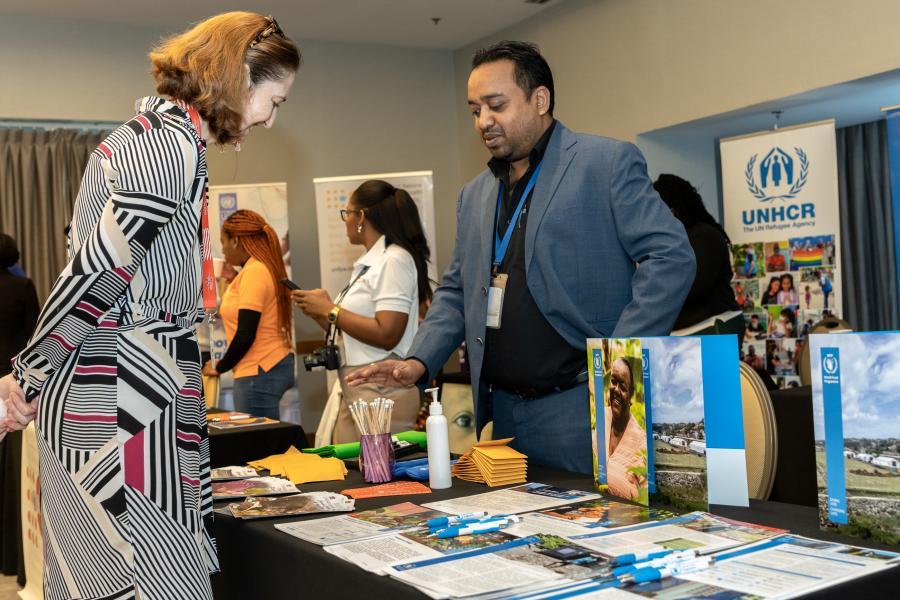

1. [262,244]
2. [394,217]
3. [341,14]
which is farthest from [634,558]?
[341,14]

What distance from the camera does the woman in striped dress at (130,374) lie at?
1.25 metres

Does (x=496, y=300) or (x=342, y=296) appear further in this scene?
(x=342, y=296)

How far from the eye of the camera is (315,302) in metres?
3.47

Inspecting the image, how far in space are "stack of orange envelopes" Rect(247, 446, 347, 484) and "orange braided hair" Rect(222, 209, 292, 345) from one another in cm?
224

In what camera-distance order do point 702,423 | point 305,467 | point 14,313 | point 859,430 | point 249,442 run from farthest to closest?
1. point 14,313
2. point 249,442
3. point 305,467
4. point 702,423
5. point 859,430

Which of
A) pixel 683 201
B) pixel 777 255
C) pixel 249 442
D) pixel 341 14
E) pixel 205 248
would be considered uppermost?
pixel 341 14

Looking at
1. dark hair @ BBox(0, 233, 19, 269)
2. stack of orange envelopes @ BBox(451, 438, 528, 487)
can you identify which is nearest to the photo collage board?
stack of orange envelopes @ BBox(451, 438, 528, 487)

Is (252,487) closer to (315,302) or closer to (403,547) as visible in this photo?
(403,547)

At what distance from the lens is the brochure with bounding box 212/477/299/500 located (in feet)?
5.47

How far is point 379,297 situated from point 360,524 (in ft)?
6.58

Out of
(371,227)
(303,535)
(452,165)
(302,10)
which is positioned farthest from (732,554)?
(452,165)

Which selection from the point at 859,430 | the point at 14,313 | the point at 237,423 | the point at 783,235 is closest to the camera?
the point at 859,430

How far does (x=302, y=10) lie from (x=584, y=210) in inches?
204

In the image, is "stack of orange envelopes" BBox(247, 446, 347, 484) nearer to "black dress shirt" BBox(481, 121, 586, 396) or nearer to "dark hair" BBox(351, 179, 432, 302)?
"black dress shirt" BBox(481, 121, 586, 396)
